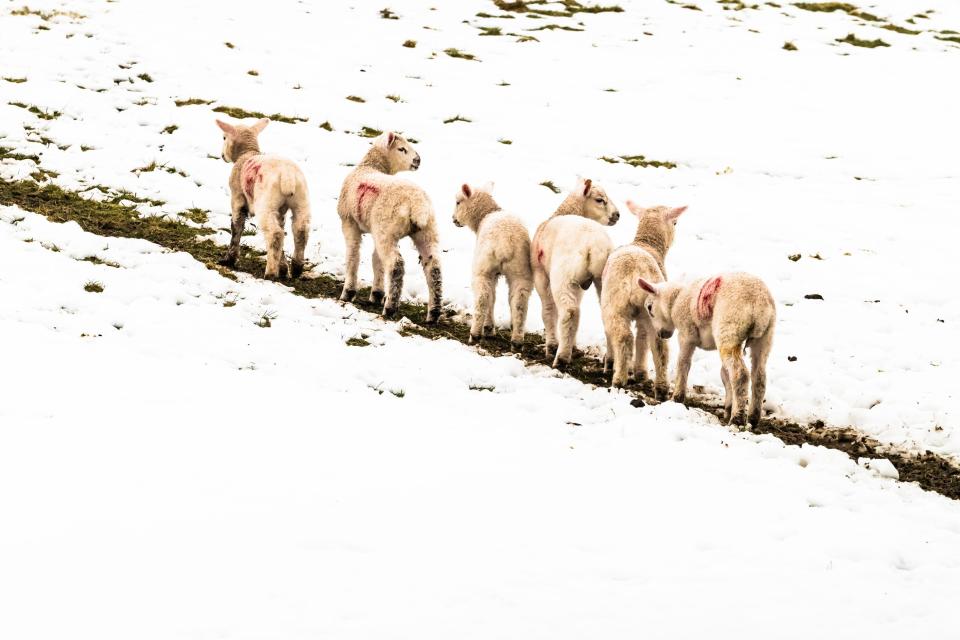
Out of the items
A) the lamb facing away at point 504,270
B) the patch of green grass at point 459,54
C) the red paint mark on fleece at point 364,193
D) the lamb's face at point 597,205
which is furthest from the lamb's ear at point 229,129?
the patch of green grass at point 459,54

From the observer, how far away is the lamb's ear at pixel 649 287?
9477mm

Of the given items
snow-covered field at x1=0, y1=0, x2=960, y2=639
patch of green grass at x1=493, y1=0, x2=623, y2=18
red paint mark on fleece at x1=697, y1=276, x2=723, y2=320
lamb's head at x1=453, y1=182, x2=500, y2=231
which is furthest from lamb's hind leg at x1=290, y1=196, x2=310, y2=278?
patch of green grass at x1=493, y1=0, x2=623, y2=18

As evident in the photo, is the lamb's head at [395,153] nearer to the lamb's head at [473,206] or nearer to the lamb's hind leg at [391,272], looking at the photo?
the lamb's head at [473,206]

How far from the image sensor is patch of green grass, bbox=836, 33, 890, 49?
28.7 meters

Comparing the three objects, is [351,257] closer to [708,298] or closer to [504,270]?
[504,270]

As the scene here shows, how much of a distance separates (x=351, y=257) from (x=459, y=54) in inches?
607

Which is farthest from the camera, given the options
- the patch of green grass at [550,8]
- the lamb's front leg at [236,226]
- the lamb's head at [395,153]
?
the patch of green grass at [550,8]

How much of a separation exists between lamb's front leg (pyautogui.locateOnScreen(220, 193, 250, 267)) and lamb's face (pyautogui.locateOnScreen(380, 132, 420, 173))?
2231mm

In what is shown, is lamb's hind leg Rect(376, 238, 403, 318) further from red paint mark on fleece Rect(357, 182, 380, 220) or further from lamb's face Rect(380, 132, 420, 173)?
lamb's face Rect(380, 132, 420, 173)

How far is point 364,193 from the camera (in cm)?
1179

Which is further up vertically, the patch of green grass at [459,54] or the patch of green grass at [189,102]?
the patch of green grass at [459,54]

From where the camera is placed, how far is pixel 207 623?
16.3 ft

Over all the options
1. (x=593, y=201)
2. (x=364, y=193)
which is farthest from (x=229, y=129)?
(x=593, y=201)

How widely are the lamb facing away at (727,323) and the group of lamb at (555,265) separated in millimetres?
12
